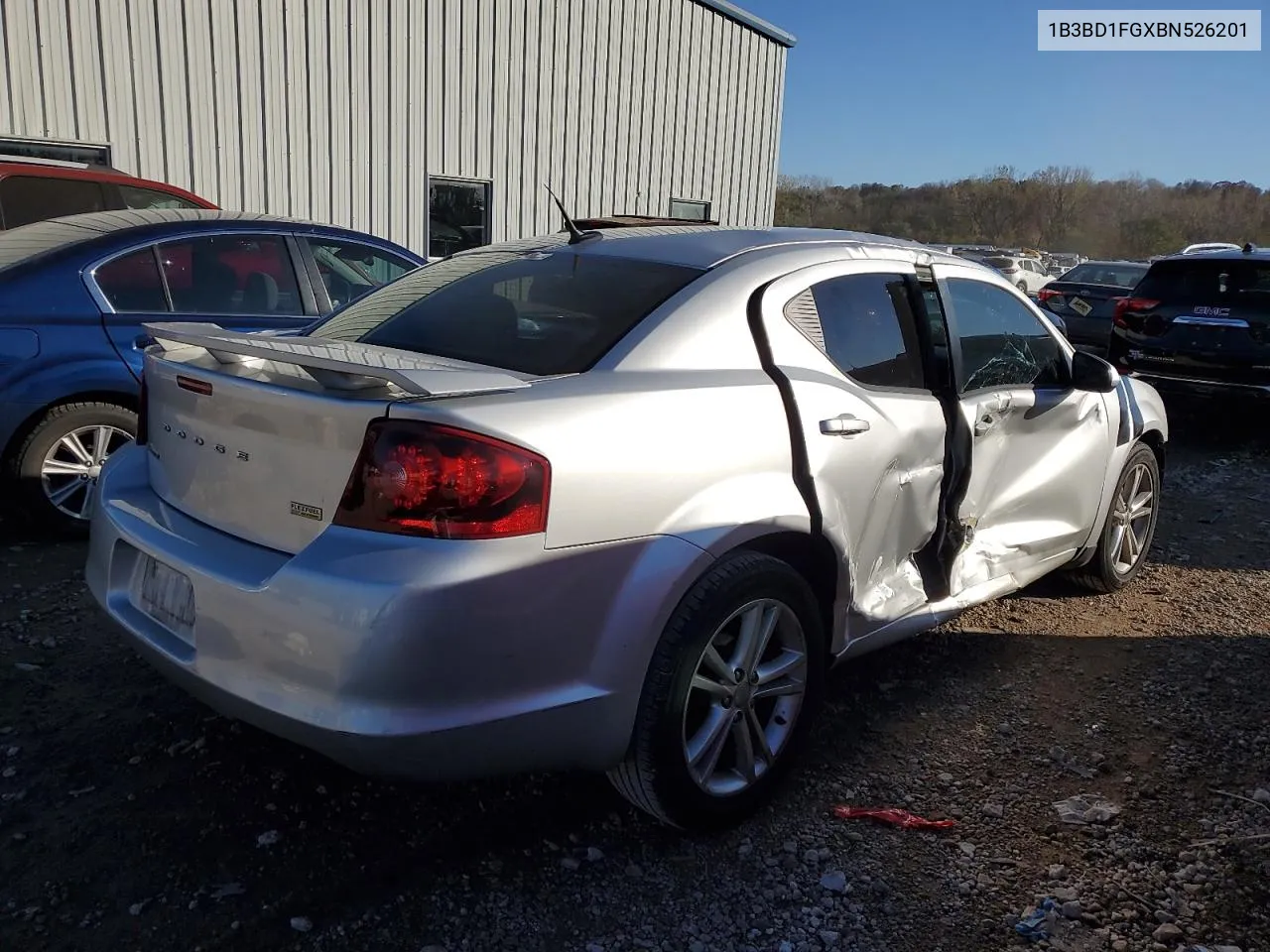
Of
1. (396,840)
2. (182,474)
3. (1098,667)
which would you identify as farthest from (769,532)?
(1098,667)

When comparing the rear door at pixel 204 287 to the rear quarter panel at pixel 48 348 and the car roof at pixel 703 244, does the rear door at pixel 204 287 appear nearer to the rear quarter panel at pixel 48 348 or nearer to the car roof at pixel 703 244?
the rear quarter panel at pixel 48 348

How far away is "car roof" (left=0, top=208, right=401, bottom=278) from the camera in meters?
4.66

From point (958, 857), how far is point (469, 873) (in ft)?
4.21

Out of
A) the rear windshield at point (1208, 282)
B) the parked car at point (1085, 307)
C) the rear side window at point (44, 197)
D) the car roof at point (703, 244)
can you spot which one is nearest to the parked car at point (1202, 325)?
the rear windshield at point (1208, 282)

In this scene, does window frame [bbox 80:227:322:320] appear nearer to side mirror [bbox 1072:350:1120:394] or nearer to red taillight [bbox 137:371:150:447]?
red taillight [bbox 137:371:150:447]

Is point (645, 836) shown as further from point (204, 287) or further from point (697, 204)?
point (697, 204)

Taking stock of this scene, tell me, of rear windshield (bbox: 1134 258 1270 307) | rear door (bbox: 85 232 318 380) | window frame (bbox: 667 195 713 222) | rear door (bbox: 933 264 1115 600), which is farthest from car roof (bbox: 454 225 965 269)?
window frame (bbox: 667 195 713 222)

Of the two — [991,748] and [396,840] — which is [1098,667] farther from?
[396,840]

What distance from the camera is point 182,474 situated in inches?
101

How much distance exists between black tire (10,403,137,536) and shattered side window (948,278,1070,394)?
3.68 metres

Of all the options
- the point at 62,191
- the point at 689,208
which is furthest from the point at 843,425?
the point at 689,208

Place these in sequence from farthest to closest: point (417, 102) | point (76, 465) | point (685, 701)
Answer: point (417, 102) → point (76, 465) → point (685, 701)

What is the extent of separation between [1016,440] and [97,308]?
13.4ft

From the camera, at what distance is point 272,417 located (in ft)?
7.45
